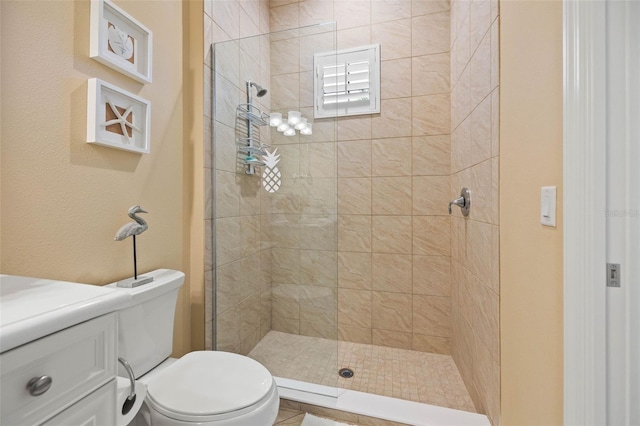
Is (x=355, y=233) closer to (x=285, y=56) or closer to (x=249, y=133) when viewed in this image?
(x=249, y=133)

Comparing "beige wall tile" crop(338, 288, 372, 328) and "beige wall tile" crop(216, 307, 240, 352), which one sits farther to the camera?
"beige wall tile" crop(338, 288, 372, 328)

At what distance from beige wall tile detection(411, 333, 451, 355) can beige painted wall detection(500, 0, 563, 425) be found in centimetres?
94

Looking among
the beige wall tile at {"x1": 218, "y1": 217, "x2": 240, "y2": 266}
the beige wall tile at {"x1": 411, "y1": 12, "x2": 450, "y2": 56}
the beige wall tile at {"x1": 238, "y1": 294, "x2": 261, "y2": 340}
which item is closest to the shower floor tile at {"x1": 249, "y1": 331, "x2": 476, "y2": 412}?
the beige wall tile at {"x1": 238, "y1": 294, "x2": 261, "y2": 340}

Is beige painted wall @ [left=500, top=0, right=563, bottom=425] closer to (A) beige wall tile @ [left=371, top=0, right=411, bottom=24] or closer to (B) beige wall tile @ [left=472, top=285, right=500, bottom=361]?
(B) beige wall tile @ [left=472, top=285, right=500, bottom=361]

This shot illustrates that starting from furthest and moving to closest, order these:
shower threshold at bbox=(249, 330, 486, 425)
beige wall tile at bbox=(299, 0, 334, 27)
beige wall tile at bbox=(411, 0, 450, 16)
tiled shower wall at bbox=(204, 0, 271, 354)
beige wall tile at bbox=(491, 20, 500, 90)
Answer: beige wall tile at bbox=(299, 0, 334, 27)
beige wall tile at bbox=(411, 0, 450, 16)
tiled shower wall at bbox=(204, 0, 271, 354)
shower threshold at bbox=(249, 330, 486, 425)
beige wall tile at bbox=(491, 20, 500, 90)

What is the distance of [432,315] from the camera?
6.97ft

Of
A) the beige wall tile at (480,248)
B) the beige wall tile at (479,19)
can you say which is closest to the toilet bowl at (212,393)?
the beige wall tile at (480,248)

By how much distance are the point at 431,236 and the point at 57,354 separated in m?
2.05

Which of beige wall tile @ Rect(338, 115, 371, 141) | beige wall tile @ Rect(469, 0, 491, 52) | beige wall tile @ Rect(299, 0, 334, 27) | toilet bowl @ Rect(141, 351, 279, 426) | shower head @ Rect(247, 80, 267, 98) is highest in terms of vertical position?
beige wall tile @ Rect(299, 0, 334, 27)

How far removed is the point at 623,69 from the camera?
66 centimetres

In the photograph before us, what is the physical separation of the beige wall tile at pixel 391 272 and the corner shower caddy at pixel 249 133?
113 centimetres

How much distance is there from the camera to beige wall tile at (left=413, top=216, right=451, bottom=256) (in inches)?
82.6

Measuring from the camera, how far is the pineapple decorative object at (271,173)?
1.78 m

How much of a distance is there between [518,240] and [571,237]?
33cm
